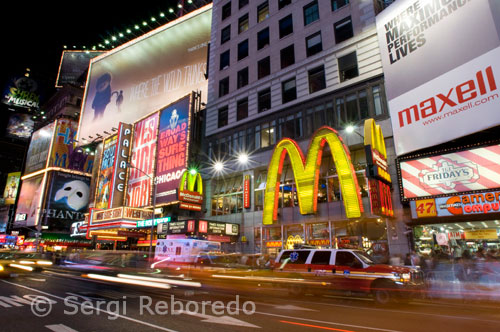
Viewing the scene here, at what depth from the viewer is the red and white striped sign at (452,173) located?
1755 centimetres

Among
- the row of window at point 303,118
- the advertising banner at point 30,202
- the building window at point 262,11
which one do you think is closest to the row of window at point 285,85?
the row of window at point 303,118

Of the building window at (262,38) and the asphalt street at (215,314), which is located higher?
the building window at (262,38)

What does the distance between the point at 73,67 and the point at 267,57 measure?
238 feet

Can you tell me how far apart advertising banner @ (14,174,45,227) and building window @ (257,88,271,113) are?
183 ft

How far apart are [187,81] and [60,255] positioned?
31633 mm

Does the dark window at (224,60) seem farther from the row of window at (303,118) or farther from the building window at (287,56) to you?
the building window at (287,56)

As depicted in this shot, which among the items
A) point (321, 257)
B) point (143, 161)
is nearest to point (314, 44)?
point (321, 257)

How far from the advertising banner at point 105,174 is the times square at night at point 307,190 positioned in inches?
16.1

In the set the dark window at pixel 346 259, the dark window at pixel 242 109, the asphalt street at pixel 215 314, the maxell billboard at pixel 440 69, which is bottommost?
the asphalt street at pixel 215 314

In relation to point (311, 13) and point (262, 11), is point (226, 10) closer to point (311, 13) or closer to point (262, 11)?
point (262, 11)

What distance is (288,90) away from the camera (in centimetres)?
3116

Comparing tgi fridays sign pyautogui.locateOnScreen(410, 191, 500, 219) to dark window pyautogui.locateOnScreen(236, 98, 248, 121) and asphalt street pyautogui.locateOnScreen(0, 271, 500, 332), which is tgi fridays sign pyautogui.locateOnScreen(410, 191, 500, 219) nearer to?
asphalt street pyautogui.locateOnScreen(0, 271, 500, 332)

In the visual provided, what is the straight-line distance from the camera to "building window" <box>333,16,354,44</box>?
91.6 feet

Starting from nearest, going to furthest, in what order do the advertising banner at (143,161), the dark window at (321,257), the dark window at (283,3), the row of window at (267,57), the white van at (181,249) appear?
the dark window at (321,257) → the white van at (181,249) → the row of window at (267,57) → the dark window at (283,3) → the advertising banner at (143,161)
